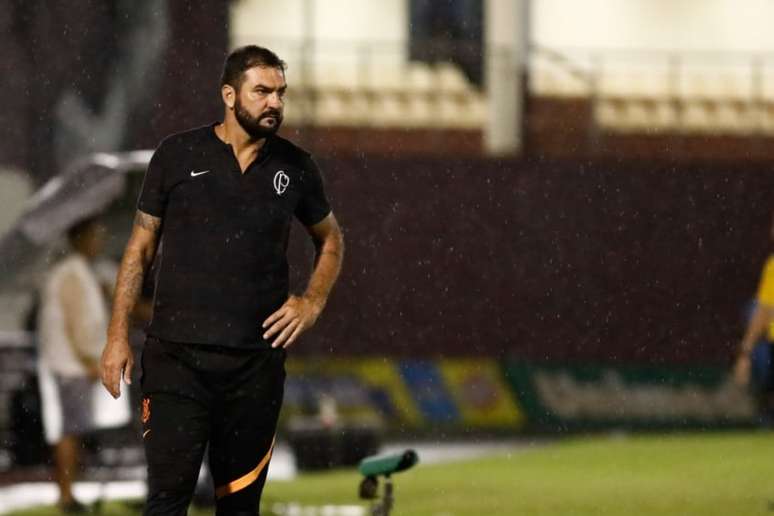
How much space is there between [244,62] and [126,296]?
790mm

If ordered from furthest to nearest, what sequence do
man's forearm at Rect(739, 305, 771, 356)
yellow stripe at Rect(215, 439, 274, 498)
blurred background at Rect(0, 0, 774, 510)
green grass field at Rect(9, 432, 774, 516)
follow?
1. blurred background at Rect(0, 0, 774, 510)
2. green grass field at Rect(9, 432, 774, 516)
3. man's forearm at Rect(739, 305, 771, 356)
4. yellow stripe at Rect(215, 439, 274, 498)

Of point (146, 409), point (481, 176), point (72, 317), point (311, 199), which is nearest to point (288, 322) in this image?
point (311, 199)

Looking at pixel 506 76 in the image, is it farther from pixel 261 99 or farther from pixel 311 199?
pixel 261 99

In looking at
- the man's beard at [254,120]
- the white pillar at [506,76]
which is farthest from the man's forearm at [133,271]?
the white pillar at [506,76]

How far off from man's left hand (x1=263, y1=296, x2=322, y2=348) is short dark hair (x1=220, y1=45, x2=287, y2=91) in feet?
2.24

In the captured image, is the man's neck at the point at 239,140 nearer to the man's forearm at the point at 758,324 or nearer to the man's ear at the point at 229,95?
the man's ear at the point at 229,95

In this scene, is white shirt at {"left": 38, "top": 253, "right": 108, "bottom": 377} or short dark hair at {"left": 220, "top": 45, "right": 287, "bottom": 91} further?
white shirt at {"left": 38, "top": 253, "right": 108, "bottom": 377}

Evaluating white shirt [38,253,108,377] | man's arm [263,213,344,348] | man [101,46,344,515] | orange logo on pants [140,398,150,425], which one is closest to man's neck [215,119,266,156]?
man [101,46,344,515]

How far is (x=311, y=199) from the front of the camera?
21.0 feet

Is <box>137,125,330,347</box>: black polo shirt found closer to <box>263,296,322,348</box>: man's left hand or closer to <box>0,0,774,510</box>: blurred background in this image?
<box>263,296,322,348</box>: man's left hand

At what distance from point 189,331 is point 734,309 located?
16.8 metres

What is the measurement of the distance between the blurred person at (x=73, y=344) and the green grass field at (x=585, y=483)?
50 cm

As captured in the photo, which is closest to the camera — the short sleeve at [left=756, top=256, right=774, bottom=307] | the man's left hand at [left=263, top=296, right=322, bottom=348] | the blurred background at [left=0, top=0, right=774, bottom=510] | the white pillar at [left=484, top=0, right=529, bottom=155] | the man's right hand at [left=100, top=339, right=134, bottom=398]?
the man's right hand at [left=100, top=339, right=134, bottom=398]

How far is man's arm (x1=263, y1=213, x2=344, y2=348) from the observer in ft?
20.5
